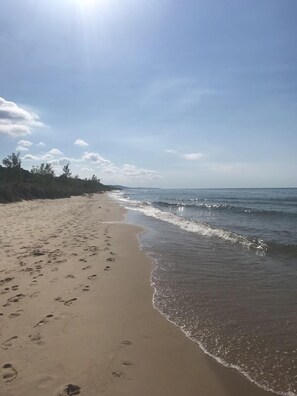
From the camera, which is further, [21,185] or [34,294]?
[21,185]

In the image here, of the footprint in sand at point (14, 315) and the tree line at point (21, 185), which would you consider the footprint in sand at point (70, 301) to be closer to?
the footprint in sand at point (14, 315)

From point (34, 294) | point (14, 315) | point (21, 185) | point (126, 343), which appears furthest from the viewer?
point (21, 185)

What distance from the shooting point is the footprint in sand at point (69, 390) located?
3.66 meters

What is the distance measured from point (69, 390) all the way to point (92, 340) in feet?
4.03

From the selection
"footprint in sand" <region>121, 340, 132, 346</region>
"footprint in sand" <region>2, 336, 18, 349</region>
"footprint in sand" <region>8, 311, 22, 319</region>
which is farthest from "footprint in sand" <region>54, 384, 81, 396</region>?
"footprint in sand" <region>8, 311, 22, 319</region>

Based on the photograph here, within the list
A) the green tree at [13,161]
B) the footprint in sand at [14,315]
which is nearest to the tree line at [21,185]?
the green tree at [13,161]

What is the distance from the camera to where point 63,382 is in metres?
3.87

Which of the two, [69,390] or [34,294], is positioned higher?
[34,294]

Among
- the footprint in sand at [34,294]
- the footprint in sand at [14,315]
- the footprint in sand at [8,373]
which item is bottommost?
the footprint in sand at [8,373]

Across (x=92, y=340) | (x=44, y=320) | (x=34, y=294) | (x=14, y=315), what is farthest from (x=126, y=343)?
(x=34, y=294)

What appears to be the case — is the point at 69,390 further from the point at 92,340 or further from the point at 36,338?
the point at 36,338

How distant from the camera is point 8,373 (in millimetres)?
4008

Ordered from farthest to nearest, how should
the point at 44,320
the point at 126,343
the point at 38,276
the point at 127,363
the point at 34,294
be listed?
the point at 38,276 < the point at 34,294 < the point at 44,320 < the point at 126,343 < the point at 127,363

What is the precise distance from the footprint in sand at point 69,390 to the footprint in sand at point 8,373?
644 millimetres
